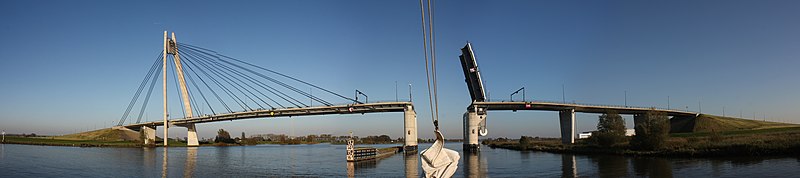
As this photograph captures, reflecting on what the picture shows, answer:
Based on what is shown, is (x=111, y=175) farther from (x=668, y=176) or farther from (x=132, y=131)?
(x=132, y=131)

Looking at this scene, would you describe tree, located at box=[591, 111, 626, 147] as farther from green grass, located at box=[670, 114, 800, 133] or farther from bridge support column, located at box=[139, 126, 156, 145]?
bridge support column, located at box=[139, 126, 156, 145]

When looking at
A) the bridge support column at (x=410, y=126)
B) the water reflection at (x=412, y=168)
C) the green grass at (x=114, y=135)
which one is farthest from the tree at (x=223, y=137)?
the water reflection at (x=412, y=168)

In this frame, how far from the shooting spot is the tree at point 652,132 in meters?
40.8

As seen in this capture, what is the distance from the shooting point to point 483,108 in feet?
227

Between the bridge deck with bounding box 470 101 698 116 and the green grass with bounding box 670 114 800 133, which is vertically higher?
the bridge deck with bounding box 470 101 698 116

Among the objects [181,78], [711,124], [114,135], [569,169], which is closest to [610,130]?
[569,169]

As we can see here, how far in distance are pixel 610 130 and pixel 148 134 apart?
270ft

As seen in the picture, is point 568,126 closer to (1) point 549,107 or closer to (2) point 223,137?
(1) point 549,107

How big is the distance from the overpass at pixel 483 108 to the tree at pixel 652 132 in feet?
60.9

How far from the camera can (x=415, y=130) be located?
65.7m

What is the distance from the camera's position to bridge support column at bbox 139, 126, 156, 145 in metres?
92.1

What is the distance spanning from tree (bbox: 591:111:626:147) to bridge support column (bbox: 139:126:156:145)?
77280 millimetres

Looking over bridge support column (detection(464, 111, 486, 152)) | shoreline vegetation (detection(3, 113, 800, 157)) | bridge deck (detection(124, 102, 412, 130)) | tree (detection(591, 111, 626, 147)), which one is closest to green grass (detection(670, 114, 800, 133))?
shoreline vegetation (detection(3, 113, 800, 157))

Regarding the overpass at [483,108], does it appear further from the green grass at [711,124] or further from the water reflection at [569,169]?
the water reflection at [569,169]
